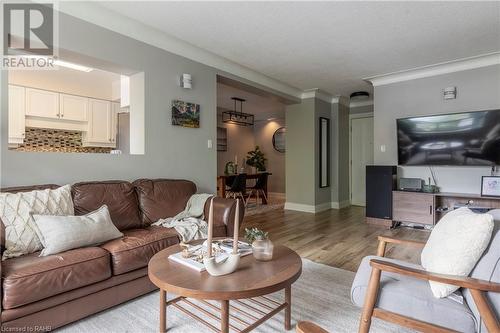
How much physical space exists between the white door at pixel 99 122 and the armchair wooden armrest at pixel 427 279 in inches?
198

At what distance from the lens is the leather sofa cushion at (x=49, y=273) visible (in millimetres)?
1514

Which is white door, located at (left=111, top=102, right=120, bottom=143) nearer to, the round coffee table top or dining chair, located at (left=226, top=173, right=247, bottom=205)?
dining chair, located at (left=226, top=173, right=247, bottom=205)

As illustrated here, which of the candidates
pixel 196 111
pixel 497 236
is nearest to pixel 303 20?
pixel 196 111

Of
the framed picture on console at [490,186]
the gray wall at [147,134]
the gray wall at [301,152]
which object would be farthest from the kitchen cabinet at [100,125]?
the framed picture on console at [490,186]

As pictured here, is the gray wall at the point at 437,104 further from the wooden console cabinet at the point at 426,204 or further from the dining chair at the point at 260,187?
the dining chair at the point at 260,187

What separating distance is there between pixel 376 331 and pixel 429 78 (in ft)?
13.9

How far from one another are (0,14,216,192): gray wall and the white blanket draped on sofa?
0.61 metres

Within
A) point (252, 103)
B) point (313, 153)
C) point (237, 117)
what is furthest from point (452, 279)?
point (237, 117)

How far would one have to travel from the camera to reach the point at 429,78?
4.52 metres

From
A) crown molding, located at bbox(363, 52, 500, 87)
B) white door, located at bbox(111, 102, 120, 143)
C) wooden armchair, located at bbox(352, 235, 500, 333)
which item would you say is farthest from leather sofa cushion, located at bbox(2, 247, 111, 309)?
crown molding, located at bbox(363, 52, 500, 87)

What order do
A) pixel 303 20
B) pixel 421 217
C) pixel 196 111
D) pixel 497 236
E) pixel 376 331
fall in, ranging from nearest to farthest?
pixel 497 236, pixel 376 331, pixel 303 20, pixel 196 111, pixel 421 217

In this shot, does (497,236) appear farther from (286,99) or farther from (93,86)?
(93,86)

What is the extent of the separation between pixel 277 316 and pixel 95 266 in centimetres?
124

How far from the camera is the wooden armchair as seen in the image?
3.99ft
